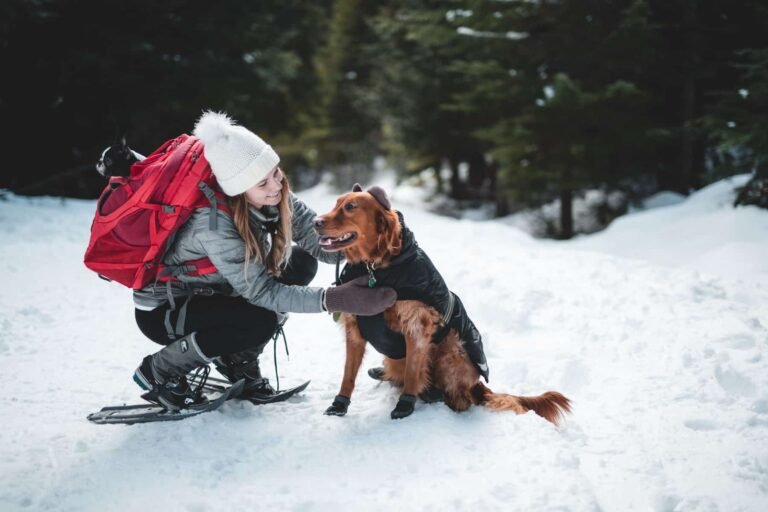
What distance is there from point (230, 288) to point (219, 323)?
0.80 feet

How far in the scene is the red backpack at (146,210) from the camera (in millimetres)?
2449

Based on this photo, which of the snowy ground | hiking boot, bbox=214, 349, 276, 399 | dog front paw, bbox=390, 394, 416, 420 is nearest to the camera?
the snowy ground

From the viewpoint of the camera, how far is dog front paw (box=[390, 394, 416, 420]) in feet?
Result: 9.11

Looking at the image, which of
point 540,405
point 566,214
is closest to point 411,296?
point 540,405

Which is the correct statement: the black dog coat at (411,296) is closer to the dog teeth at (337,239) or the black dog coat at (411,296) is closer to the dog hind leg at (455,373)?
the dog hind leg at (455,373)

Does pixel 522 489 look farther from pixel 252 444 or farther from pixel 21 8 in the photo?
pixel 21 8

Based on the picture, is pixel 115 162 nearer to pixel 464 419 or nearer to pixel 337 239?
pixel 337 239

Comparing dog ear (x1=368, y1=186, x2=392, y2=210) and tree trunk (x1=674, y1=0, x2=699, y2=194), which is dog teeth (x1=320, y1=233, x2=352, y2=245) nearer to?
dog ear (x1=368, y1=186, x2=392, y2=210)

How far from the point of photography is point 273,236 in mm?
2771

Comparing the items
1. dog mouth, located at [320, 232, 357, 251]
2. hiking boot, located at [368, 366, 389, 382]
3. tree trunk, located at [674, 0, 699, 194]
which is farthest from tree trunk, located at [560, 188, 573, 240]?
dog mouth, located at [320, 232, 357, 251]

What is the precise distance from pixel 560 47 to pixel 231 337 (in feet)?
24.5

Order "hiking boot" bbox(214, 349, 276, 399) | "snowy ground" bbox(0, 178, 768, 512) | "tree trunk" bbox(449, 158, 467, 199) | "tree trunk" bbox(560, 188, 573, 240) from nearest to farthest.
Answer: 1. "snowy ground" bbox(0, 178, 768, 512)
2. "hiking boot" bbox(214, 349, 276, 399)
3. "tree trunk" bbox(560, 188, 573, 240)
4. "tree trunk" bbox(449, 158, 467, 199)

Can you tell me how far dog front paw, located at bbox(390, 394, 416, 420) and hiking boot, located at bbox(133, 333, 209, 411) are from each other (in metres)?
1.03

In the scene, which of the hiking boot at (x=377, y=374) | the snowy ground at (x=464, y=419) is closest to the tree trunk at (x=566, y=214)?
the snowy ground at (x=464, y=419)
